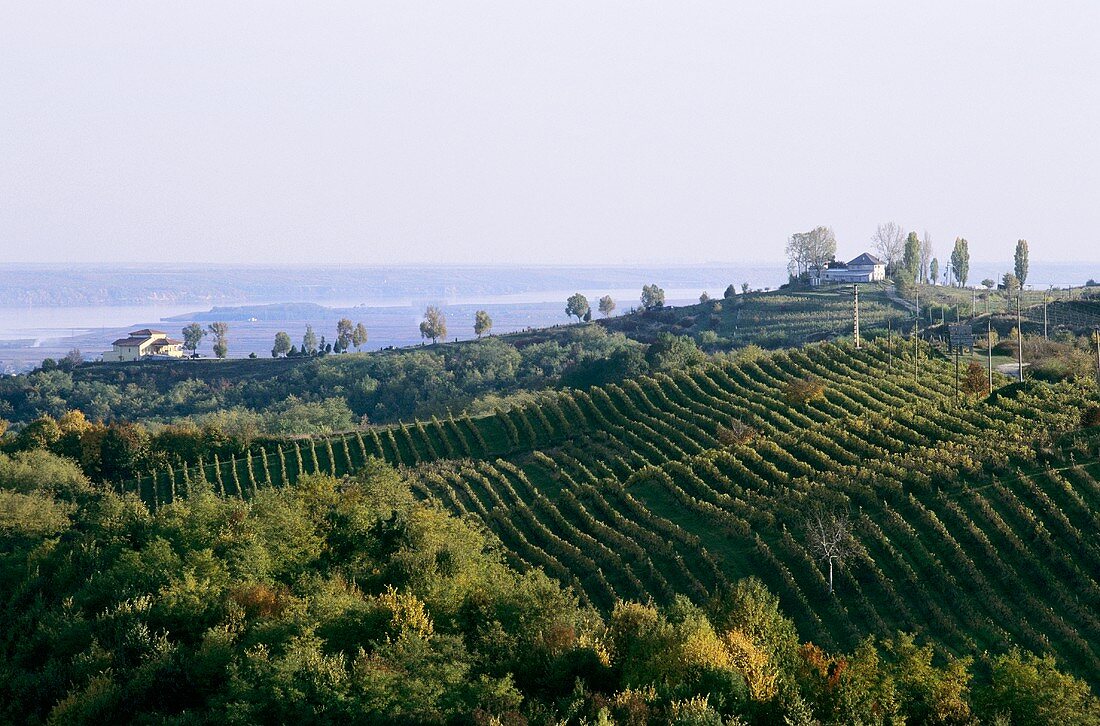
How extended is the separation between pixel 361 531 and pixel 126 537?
31.8ft

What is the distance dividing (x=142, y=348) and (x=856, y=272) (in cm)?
8331

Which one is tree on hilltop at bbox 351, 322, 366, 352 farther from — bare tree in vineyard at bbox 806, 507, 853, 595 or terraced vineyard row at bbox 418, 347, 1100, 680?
bare tree in vineyard at bbox 806, 507, 853, 595

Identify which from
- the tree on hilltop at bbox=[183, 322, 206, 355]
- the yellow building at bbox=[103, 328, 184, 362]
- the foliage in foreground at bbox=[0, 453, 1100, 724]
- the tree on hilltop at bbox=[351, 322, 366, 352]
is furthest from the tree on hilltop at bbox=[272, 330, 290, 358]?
the foliage in foreground at bbox=[0, 453, 1100, 724]

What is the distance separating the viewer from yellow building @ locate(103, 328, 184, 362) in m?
134

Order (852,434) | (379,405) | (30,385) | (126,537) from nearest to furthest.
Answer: (126,537), (852,434), (379,405), (30,385)

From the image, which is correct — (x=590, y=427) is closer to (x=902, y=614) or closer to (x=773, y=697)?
(x=902, y=614)

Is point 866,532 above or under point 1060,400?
under

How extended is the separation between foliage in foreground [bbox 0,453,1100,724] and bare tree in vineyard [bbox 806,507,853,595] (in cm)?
430

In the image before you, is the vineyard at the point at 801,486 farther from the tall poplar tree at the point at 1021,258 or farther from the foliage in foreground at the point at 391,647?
the tall poplar tree at the point at 1021,258

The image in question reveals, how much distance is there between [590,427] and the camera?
196 feet

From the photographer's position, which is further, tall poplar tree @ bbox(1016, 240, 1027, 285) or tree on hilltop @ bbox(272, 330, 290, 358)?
tree on hilltop @ bbox(272, 330, 290, 358)

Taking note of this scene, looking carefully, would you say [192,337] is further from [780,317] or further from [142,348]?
[780,317]

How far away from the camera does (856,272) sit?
5020 inches

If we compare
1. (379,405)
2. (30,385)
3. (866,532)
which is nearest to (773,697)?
(866,532)
